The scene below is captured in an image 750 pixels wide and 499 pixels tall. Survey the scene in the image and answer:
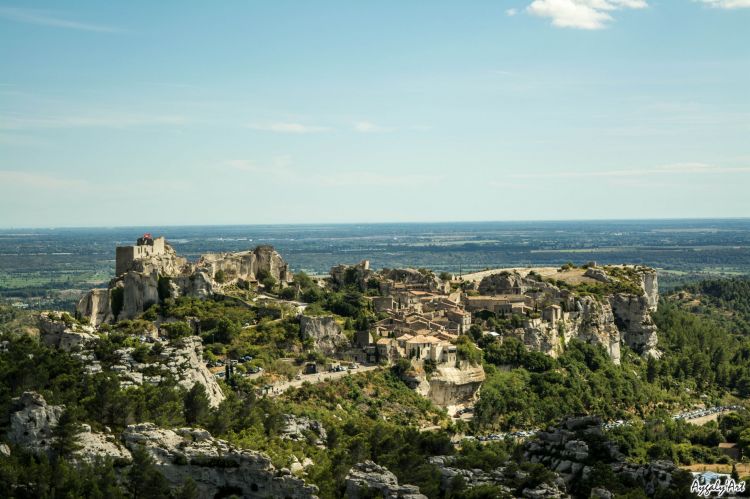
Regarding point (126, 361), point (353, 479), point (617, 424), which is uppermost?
point (126, 361)

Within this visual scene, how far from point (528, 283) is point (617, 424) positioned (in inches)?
838

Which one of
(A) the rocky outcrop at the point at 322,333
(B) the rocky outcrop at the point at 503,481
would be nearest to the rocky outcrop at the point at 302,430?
(B) the rocky outcrop at the point at 503,481

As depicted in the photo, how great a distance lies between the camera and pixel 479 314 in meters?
80.4

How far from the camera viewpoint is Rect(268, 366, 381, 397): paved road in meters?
60.1

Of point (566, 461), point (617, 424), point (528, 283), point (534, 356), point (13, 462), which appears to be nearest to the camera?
point (13, 462)

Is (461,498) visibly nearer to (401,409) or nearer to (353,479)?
(353,479)

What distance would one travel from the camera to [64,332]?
51.9 meters

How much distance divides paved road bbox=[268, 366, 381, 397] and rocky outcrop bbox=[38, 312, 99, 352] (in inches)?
457

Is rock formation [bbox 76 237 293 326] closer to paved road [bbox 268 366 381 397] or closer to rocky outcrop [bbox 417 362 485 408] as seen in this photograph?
paved road [bbox 268 366 381 397]

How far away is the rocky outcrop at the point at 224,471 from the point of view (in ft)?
120

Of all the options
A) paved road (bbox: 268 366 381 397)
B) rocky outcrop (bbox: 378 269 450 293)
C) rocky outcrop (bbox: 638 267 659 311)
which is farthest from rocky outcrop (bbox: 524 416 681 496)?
rocky outcrop (bbox: 638 267 659 311)

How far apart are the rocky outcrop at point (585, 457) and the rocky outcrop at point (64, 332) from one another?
2332 centimetres

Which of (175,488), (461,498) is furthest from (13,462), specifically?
(461,498)

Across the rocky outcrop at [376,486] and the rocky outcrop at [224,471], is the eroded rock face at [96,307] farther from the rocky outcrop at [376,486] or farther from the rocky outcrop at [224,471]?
the rocky outcrop at [376,486]
